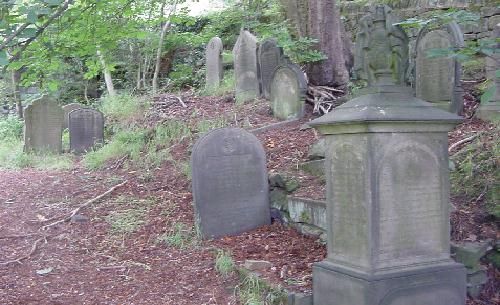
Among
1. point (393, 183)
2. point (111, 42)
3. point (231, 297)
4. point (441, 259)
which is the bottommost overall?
point (231, 297)

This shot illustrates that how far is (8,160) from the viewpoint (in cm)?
1113

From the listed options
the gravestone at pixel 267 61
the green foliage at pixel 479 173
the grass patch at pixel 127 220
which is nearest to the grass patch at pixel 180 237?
the grass patch at pixel 127 220

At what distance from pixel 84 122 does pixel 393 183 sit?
28.9ft

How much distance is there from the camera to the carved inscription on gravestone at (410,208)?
418cm

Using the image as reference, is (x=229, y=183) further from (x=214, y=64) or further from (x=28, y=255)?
(x=214, y=64)

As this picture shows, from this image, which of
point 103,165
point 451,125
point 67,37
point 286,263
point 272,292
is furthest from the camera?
point 103,165

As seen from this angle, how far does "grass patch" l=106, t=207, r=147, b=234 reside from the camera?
6.81m

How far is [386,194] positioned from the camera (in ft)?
13.7

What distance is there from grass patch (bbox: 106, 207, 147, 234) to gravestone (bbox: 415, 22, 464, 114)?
4280 mm

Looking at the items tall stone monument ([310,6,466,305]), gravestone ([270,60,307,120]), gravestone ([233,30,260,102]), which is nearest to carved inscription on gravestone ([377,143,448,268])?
tall stone monument ([310,6,466,305])

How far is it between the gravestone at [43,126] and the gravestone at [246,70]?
12.2 feet

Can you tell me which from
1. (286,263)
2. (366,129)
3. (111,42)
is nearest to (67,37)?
(111,42)

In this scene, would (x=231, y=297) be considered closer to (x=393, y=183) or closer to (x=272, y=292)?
(x=272, y=292)

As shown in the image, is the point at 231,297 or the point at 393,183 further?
the point at 231,297
